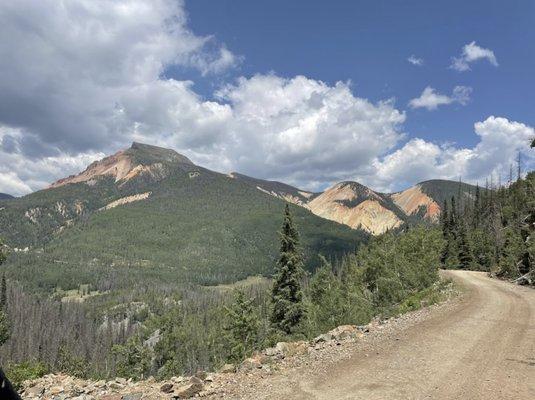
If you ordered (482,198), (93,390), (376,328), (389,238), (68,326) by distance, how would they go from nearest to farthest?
(93,390), (376,328), (389,238), (482,198), (68,326)

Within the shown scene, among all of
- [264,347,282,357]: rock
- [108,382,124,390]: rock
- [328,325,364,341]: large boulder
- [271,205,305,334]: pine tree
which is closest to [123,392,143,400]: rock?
[108,382,124,390]: rock

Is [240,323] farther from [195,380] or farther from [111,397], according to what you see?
[111,397]

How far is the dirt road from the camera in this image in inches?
485

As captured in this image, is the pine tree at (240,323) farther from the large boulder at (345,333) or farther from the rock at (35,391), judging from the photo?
the rock at (35,391)

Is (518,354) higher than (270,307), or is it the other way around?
(518,354)

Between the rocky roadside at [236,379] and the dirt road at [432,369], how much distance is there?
0.33 m

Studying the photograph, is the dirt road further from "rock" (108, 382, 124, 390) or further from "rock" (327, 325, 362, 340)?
"rock" (108, 382, 124, 390)

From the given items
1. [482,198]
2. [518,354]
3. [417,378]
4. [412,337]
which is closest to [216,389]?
[417,378]

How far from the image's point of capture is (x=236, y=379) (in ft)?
47.1

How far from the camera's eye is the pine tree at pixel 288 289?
142ft

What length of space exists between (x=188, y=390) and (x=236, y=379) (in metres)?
1.78

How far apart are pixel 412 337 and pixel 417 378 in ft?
18.2

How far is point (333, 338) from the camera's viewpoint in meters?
19.2

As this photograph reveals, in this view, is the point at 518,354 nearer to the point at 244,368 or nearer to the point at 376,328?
the point at 376,328
